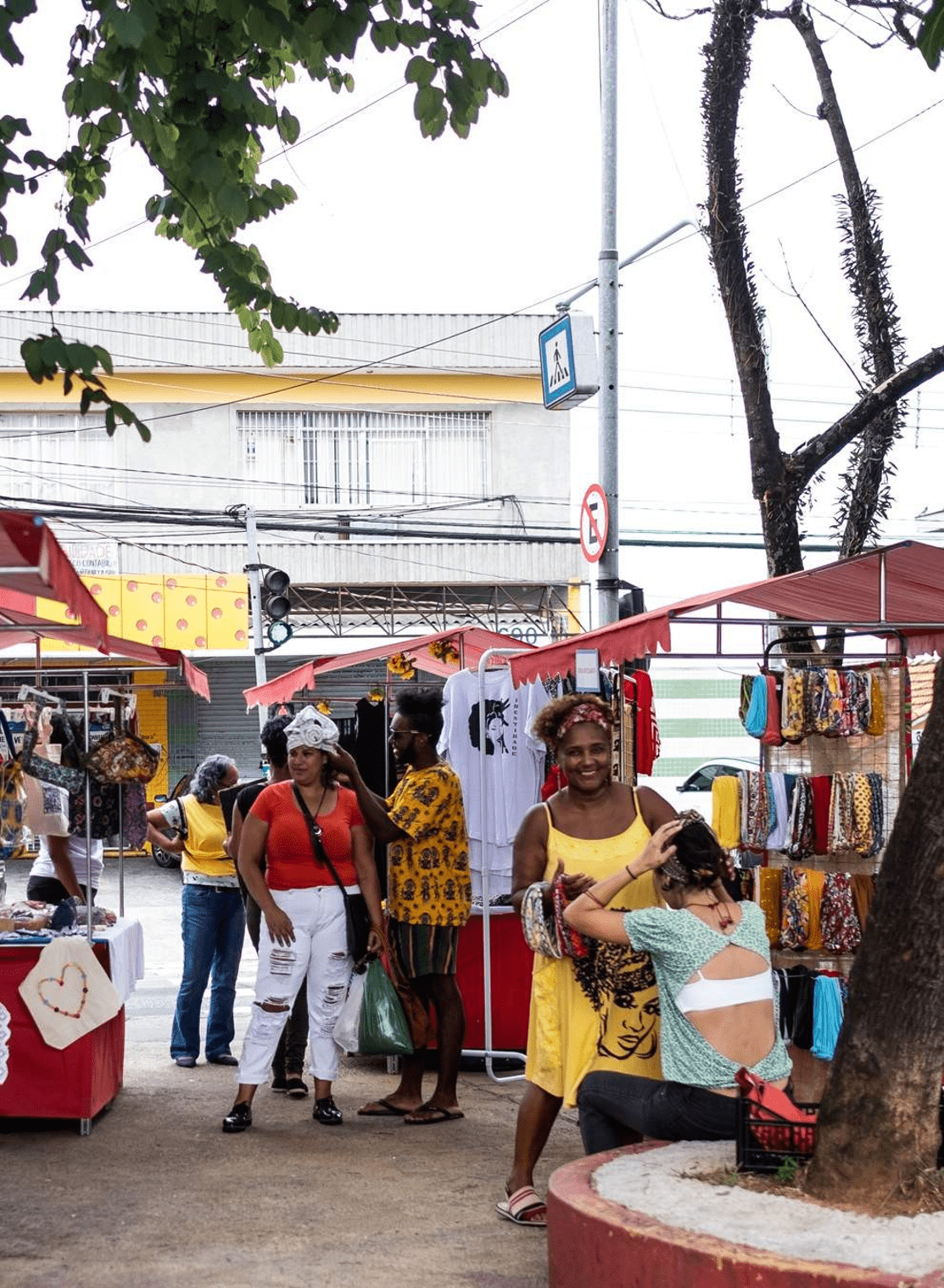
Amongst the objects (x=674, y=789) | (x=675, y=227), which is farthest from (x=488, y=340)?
(x=675, y=227)

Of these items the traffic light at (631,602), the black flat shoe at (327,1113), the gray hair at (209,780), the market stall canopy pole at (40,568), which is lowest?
the black flat shoe at (327,1113)

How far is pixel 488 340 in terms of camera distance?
25.4 meters

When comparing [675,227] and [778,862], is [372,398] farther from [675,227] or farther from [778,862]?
[778,862]

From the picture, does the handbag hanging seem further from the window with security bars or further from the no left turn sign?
the window with security bars

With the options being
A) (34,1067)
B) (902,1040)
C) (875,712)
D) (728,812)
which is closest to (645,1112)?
(902,1040)

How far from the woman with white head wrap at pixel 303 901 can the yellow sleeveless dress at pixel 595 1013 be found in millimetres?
1694

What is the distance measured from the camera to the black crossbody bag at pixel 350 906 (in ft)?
22.2

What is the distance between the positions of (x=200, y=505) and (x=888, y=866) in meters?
21.7

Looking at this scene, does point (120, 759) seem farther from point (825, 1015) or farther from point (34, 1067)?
point (825, 1015)

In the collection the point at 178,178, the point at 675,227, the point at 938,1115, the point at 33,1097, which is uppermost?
the point at 675,227

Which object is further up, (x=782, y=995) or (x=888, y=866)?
(x=888, y=866)

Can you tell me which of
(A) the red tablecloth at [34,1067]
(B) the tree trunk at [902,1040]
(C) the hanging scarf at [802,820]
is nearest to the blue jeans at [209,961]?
(A) the red tablecloth at [34,1067]

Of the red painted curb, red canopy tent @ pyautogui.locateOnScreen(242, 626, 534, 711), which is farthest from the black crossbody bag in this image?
the red painted curb

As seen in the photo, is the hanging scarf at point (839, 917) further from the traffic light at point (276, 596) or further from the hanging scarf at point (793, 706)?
the traffic light at point (276, 596)
